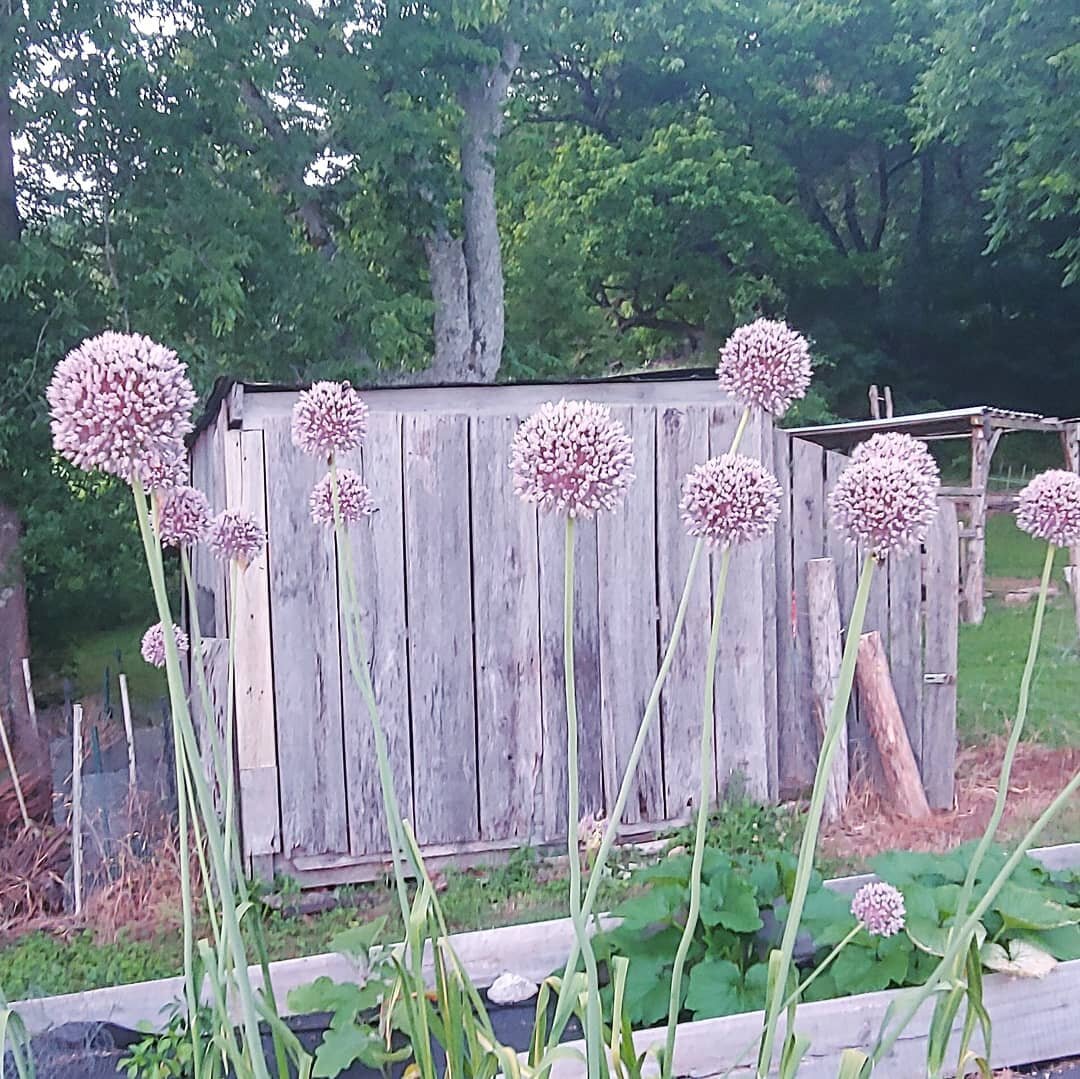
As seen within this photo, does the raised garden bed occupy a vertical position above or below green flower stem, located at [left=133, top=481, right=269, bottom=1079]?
below

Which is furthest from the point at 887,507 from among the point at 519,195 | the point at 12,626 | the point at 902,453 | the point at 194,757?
the point at 519,195

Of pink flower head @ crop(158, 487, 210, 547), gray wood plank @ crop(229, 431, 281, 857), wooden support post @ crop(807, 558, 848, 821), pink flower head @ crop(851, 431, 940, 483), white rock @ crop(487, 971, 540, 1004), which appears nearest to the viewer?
pink flower head @ crop(851, 431, 940, 483)

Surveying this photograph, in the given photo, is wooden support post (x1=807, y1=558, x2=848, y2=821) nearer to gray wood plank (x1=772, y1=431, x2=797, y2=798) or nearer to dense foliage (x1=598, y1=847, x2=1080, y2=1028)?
gray wood plank (x1=772, y1=431, x2=797, y2=798)

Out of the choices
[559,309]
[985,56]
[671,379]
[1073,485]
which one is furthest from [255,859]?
[985,56]

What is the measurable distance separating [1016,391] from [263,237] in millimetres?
16463

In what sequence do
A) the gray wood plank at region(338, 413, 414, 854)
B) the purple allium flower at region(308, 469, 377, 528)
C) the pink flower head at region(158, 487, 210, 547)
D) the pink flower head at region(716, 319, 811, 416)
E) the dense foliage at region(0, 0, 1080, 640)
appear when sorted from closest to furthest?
1. the pink flower head at region(158, 487, 210, 547)
2. the pink flower head at region(716, 319, 811, 416)
3. the purple allium flower at region(308, 469, 377, 528)
4. the gray wood plank at region(338, 413, 414, 854)
5. the dense foliage at region(0, 0, 1080, 640)

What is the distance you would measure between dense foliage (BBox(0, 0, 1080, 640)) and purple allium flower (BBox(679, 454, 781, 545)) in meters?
5.26

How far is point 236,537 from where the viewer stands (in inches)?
64.5

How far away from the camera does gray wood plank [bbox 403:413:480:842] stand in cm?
381

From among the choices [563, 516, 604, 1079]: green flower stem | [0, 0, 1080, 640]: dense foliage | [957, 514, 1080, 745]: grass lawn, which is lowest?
[957, 514, 1080, 745]: grass lawn

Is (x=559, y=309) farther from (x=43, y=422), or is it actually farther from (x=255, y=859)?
(x=255, y=859)

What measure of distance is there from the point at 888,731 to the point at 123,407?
3938mm

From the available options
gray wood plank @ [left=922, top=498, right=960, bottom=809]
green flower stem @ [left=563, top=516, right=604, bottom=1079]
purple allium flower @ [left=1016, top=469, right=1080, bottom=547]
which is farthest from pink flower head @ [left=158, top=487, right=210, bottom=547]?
gray wood plank @ [left=922, top=498, right=960, bottom=809]

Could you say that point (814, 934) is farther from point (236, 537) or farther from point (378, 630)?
point (378, 630)
